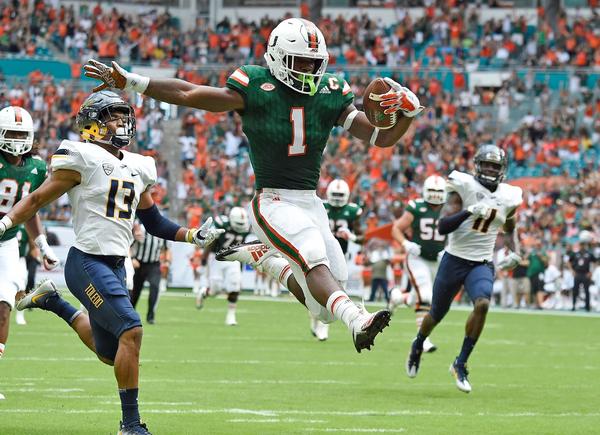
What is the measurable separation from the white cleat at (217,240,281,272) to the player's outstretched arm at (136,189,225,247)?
0.28 metres

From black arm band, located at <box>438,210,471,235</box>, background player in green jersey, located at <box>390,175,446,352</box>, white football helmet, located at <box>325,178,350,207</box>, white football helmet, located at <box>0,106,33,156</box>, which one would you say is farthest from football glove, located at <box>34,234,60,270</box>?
white football helmet, located at <box>325,178,350,207</box>

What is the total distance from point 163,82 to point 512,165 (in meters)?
23.9

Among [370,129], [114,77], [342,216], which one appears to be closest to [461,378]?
[370,129]

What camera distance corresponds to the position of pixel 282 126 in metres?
6.96

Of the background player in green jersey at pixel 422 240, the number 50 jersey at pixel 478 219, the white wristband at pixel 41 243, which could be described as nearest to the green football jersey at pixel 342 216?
the background player in green jersey at pixel 422 240

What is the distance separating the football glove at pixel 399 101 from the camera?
6766 millimetres

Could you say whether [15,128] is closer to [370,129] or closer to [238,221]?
[370,129]

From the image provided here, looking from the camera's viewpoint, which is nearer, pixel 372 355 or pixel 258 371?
pixel 258 371

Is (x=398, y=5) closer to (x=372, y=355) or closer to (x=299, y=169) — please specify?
(x=372, y=355)

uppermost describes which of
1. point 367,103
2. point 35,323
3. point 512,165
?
point 367,103

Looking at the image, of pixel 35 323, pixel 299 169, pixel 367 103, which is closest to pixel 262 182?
pixel 299 169

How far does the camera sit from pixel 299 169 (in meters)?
7.05

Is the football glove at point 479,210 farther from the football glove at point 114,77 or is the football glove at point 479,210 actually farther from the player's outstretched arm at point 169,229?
the football glove at point 114,77

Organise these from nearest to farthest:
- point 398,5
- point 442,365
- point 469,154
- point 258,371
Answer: point 258,371 → point 442,365 → point 469,154 → point 398,5
